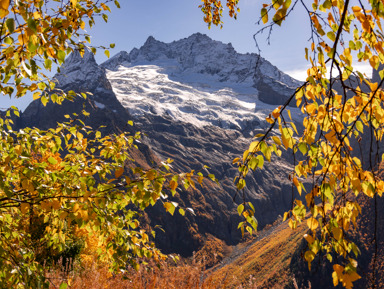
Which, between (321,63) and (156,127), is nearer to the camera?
(321,63)

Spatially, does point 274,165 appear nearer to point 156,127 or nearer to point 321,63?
point 156,127

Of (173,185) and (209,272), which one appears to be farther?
(209,272)

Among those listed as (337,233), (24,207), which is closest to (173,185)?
(337,233)

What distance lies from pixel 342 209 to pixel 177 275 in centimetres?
304

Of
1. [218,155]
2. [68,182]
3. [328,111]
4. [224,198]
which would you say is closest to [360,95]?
[328,111]

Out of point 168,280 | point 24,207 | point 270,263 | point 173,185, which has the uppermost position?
point 173,185

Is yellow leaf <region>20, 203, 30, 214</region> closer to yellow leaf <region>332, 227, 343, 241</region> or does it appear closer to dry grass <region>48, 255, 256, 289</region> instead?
dry grass <region>48, 255, 256, 289</region>

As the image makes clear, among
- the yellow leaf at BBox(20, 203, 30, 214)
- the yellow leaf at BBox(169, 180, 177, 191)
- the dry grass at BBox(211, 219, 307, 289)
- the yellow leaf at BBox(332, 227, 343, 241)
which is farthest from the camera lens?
the dry grass at BBox(211, 219, 307, 289)

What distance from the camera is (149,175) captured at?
2.65 metres

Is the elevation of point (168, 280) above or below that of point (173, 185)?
below

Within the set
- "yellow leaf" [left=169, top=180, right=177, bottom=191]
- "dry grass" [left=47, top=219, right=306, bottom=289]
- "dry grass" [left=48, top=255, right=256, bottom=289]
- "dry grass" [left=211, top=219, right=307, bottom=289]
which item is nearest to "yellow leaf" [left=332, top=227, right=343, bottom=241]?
"dry grass" [left=47, top=219, right=306, bottom=289]

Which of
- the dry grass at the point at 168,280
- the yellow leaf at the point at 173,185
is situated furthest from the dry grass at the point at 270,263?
the yellow leaf at the point at 173,185

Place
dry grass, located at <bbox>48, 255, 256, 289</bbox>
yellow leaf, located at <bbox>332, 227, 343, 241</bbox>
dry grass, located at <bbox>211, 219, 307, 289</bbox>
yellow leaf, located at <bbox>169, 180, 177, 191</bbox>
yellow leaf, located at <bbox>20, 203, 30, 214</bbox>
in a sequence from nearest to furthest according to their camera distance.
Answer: yellow leaf, located at <bbox>332, 227, 343, 241</bbox>, yellow leaf, located at <bbox>169, 180, 177, 191</bbox>, yellow leaf, located at <bbox>20, 203, 30, 214</bbox>, dry grass, located at <bbox>48, 255, 256, 289</bbox>, dry grass, located at <bbox>211, 219, 307, 289</bbox>

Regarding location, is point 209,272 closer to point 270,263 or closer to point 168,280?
point 168,280
